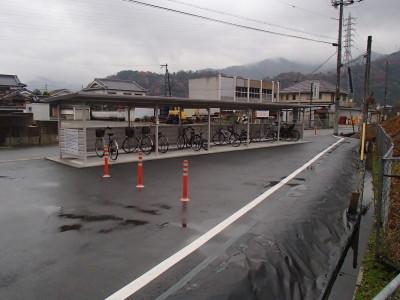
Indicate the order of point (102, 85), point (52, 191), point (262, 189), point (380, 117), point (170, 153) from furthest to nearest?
point (380, 117) < point (102, 85) < point (170, 153) < point (262, 189) < point (52, 191)

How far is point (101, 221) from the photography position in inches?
240

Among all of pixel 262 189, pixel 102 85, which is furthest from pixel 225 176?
pixel 102 85

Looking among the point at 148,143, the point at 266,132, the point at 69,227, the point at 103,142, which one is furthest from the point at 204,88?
the point at 69,227

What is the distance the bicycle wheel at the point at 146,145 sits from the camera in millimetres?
15461

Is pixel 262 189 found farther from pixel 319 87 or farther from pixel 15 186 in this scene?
pixel 319 87

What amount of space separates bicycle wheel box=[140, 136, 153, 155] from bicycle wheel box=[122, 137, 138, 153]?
378 mm

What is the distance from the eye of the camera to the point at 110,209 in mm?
6828

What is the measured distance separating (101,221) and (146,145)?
→ 9.93 metres

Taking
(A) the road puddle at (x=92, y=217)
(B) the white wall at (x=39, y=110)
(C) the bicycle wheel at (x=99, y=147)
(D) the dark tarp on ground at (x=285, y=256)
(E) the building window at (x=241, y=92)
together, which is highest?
(E) the building window at (x=241, y=92)

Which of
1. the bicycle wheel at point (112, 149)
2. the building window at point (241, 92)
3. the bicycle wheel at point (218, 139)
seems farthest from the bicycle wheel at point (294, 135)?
the building window at point (241, 92)

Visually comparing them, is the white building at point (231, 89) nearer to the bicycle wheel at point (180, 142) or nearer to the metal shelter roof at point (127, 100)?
the bicycle wheel at point (180, 142)

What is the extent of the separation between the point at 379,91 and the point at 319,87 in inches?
559

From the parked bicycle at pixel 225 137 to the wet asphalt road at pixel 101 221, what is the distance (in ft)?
27.2

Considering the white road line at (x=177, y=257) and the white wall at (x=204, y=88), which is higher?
the white wall at (x=204, y=88)
